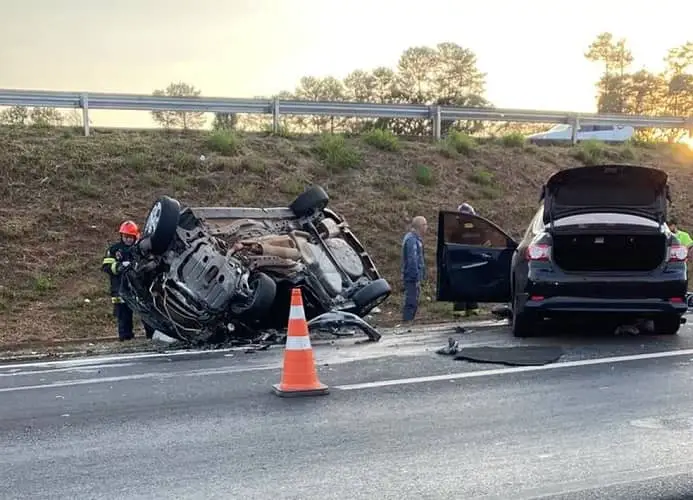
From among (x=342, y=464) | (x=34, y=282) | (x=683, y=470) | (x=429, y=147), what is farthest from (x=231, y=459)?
(x=429, y=147)

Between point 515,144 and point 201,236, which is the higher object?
point 515,144

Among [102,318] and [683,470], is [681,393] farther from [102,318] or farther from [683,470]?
[102,318]

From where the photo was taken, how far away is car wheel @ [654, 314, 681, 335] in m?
8.53

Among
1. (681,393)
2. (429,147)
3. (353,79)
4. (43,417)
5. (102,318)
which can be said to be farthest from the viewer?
(353,79)

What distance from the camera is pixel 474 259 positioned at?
33.4ft

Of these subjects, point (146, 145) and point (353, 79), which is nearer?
point (146, 145)

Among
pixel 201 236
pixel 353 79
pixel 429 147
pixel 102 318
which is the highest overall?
pixel 353 79

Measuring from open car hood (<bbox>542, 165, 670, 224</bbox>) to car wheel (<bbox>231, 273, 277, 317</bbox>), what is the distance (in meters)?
3.06

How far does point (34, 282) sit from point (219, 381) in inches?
235

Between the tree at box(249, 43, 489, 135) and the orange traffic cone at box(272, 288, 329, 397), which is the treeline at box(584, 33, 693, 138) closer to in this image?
the tree at box(249, 43, 489, 135)

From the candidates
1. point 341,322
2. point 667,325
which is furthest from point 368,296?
point 667,325

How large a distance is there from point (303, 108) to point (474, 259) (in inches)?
321

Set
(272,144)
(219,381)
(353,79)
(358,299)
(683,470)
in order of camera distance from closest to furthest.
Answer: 1. (683,470)
2. (219,381)
3. (358,299)
4. (272,144)
5. (353,79)

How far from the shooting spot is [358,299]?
9891 millimetres
